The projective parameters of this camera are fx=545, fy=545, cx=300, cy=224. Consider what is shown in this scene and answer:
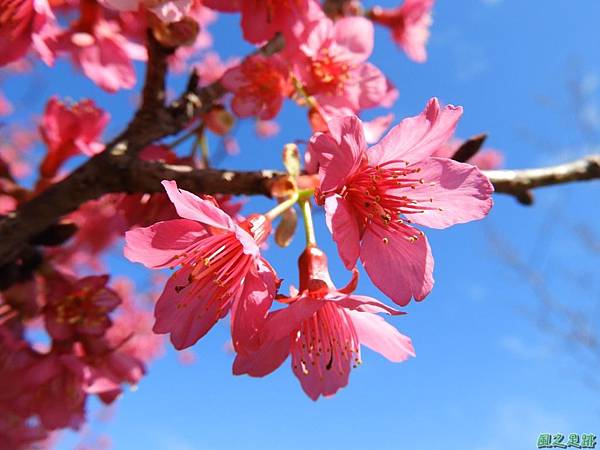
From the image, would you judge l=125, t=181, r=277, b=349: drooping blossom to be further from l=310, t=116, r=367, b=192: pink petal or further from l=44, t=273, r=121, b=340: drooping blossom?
l=44, t=273, r=121, b=340: drooping blossom

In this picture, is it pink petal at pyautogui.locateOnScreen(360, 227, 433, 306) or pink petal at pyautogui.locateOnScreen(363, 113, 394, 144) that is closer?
pink petal at pyautogui.locateOnScreen(360, 227, 433, 306)

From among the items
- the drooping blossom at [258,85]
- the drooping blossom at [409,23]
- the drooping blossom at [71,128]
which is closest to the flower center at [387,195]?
the drooping blossom at [258,85]

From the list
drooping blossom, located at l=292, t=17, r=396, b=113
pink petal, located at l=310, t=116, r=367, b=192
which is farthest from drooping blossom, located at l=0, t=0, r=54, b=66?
pink petal, located at l=310, t=116, r=367, b=192

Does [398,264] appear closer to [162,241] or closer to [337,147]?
[337,147]

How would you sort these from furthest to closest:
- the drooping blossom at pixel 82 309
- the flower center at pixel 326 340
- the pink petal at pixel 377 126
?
the drooping blossom at pixel 82 309, the pink petal at pixel 377 126, the flower center at pixel 326 340

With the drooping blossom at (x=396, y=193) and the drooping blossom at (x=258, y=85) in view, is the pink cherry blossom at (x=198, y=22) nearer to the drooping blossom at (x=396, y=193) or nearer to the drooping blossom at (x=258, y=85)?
the drooping blossom at (x=258, y=85)

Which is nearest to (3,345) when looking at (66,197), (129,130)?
(66,197)

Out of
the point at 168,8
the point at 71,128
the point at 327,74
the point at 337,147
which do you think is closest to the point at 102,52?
the point at 71,128
